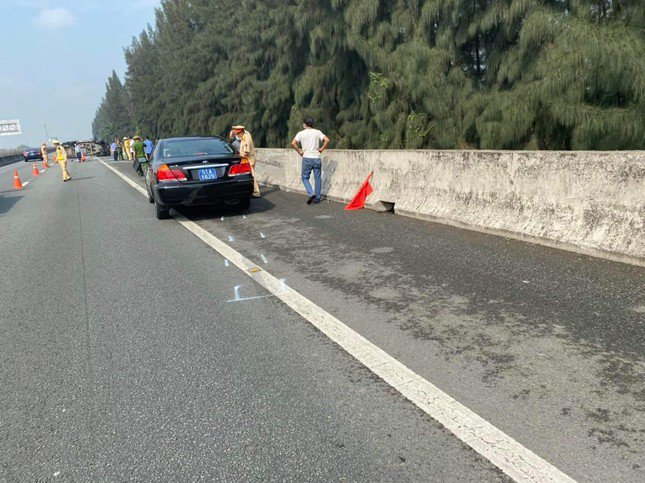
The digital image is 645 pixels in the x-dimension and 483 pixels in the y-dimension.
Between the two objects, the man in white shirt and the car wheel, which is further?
the man in white shirt

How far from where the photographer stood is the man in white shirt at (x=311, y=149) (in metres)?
10.3

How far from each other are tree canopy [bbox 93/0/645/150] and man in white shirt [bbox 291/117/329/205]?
12.4 feet

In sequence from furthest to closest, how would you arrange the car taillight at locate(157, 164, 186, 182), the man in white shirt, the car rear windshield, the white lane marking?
the man in white shirt → the car rear windshield → the car taillight at locate(157, 164, 186, 182) → the white lane marking

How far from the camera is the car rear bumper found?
908 centimetres

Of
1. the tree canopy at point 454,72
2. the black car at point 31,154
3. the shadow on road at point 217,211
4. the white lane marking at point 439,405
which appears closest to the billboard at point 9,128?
the black car at point 31,154

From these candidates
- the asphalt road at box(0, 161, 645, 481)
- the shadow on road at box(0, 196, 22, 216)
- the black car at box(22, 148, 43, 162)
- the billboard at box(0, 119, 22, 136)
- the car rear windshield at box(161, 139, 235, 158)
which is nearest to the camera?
the asphalt road at box(0, 161, 645, 481)

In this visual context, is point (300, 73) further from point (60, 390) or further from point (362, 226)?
point (60, 390)

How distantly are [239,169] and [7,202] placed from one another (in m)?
9.05

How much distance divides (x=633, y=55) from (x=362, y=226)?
17.2 ft

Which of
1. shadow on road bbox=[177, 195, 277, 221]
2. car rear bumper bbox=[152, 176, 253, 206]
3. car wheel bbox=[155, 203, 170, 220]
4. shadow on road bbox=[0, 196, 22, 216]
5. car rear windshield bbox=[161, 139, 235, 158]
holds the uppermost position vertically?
car rear windshield bbox=[161, 139, 235, 158]

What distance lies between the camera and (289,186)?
13227mm

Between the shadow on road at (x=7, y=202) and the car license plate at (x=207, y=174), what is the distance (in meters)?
6.09

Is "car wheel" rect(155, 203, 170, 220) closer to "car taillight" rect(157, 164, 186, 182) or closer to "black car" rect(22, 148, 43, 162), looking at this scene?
"car taillight" rect(157, 164, 186, 182)

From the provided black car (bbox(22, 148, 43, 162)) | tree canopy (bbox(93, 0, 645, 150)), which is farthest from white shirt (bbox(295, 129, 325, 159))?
black car (bbox(22, 148, 43, 162))
